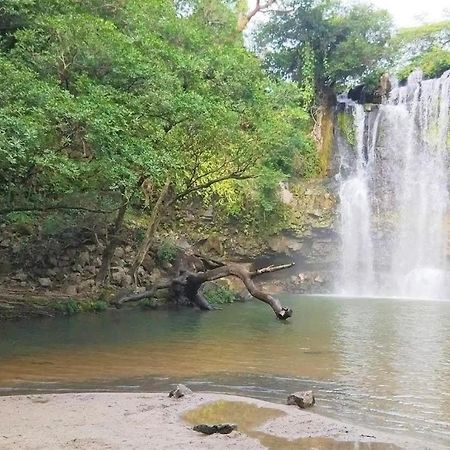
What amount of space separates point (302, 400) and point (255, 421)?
0.82 metres

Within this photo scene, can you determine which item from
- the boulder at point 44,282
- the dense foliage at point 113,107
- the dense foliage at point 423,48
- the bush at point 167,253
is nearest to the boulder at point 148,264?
the bush at point 167,253

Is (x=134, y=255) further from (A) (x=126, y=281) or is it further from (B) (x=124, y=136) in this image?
(B) (x=124, y=136)

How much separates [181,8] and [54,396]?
70.7 ft

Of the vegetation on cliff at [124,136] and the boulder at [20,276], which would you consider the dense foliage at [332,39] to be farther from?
the boulder at [20,276]

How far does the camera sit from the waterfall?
26031mm

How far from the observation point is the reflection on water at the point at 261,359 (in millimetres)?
6691

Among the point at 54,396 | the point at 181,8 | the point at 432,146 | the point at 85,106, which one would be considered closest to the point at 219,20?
the point at 181,8

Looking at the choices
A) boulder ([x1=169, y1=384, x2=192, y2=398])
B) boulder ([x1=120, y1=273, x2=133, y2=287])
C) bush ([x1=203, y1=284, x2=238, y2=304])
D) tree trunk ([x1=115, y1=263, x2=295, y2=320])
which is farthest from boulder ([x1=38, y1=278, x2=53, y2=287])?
boulder ([x1=169, y1=384, x2=192, y2=398])

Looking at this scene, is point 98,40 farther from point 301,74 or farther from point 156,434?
point 301,74

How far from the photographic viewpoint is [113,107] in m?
11.8

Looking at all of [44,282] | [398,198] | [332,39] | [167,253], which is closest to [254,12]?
[332,39]

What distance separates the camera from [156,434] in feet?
16.2

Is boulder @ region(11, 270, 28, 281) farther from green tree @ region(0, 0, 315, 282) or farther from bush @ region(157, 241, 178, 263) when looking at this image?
bush @ region(157, 241, 178, 263)

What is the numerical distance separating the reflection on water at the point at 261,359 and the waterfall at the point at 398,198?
37.0 feet
